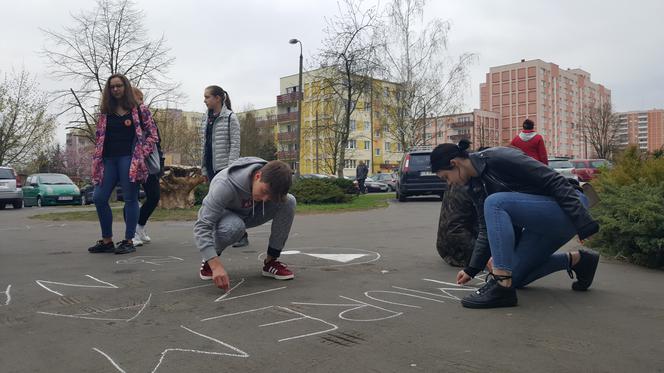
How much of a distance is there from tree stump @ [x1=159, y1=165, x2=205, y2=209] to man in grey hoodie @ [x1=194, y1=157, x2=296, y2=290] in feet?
28.0

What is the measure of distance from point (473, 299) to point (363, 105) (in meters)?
23.4

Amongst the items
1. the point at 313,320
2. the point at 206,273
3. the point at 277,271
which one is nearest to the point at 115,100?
the point at 206,273

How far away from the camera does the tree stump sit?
12.2m

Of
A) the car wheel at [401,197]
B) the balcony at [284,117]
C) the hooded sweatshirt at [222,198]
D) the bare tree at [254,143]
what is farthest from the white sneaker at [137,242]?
the balcony at [284,117]

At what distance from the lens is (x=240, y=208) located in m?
3.92

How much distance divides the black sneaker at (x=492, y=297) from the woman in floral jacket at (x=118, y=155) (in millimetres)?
3792

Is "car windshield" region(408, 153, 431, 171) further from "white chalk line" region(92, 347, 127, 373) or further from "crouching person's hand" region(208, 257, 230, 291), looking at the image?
"white chalk line" region(92, 347, 127, 373)

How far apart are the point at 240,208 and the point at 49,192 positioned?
65.5 ft

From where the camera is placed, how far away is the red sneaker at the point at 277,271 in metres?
4.14

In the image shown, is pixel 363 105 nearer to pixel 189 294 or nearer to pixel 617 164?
pixel 617 164

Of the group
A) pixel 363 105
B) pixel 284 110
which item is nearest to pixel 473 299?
pixel 363 105

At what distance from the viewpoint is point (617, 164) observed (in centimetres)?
658

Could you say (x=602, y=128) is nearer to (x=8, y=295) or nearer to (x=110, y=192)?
(x=110, y=192)

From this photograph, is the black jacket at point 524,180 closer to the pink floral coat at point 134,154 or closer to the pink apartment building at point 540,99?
the pink floral coat at point 134,154
